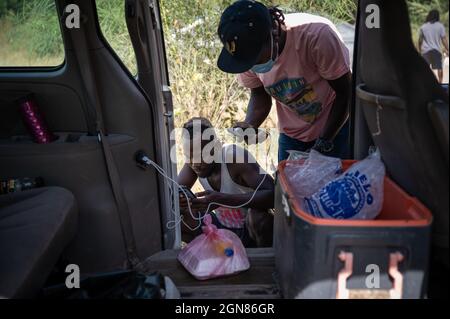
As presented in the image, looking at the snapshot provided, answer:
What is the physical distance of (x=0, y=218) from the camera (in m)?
1.79

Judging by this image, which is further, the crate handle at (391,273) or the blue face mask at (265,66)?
the blue face mask at (265,66)

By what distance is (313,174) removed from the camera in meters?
1.90

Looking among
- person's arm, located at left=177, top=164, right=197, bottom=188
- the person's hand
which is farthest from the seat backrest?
person's arm, located at left=177, top=164, right=197, bottom=188

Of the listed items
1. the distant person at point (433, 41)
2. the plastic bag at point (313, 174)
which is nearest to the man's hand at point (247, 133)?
the plastic bag at point (313, 174)

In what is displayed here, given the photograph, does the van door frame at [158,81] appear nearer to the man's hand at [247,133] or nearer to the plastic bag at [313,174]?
the man's hand at [247,133]

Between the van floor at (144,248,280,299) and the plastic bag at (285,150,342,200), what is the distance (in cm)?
38

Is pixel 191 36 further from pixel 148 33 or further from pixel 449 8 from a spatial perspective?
pixel 449 8

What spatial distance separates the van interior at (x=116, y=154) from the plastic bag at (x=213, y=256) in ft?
0.13

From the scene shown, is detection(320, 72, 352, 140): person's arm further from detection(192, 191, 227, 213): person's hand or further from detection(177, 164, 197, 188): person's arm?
detection(177, 164, 197, 188): person's arm

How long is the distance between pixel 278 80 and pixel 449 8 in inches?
58.1

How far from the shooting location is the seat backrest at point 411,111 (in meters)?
1.38

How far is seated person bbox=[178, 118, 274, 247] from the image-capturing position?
9.00 ft

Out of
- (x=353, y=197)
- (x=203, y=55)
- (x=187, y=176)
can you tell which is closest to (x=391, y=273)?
(x=353, y=197)

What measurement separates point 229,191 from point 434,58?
5.16 feet
